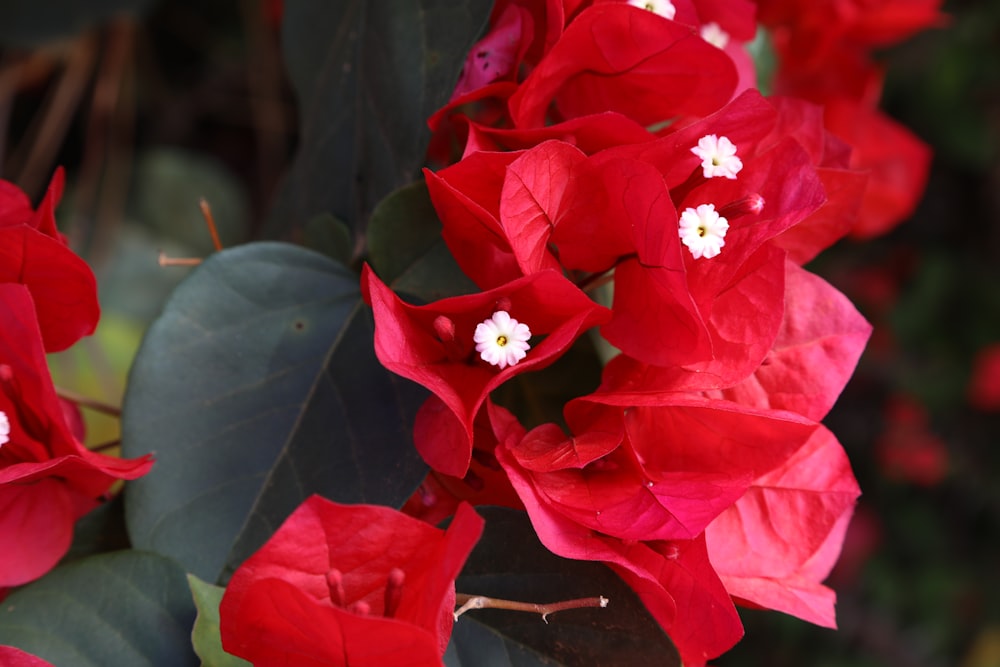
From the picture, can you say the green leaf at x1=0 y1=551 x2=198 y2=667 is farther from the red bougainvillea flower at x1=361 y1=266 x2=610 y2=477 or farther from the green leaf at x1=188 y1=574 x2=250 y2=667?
the red bougainvillea flower at x1=361 y1=266 x2=610 y2=477

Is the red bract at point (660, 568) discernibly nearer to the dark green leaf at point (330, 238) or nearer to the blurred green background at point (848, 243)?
the dark green leaf at point (330, 238)

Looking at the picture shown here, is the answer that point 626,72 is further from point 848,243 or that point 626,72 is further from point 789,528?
point 848,243

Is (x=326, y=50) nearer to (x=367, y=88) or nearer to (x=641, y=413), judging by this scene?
(x=367, y=88)

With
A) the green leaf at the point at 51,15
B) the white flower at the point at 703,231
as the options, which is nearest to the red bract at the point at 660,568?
the white flower at the point at 703,231

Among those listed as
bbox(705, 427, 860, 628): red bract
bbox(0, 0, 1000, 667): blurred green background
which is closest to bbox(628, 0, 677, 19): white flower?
bbox(705, 427, 860, 628): red bract

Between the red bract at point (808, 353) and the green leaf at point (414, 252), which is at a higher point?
the green leaf at point (414, 252)

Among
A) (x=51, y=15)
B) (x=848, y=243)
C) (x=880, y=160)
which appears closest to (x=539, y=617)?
(x=880, y=160)

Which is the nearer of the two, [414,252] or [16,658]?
[16,658]
